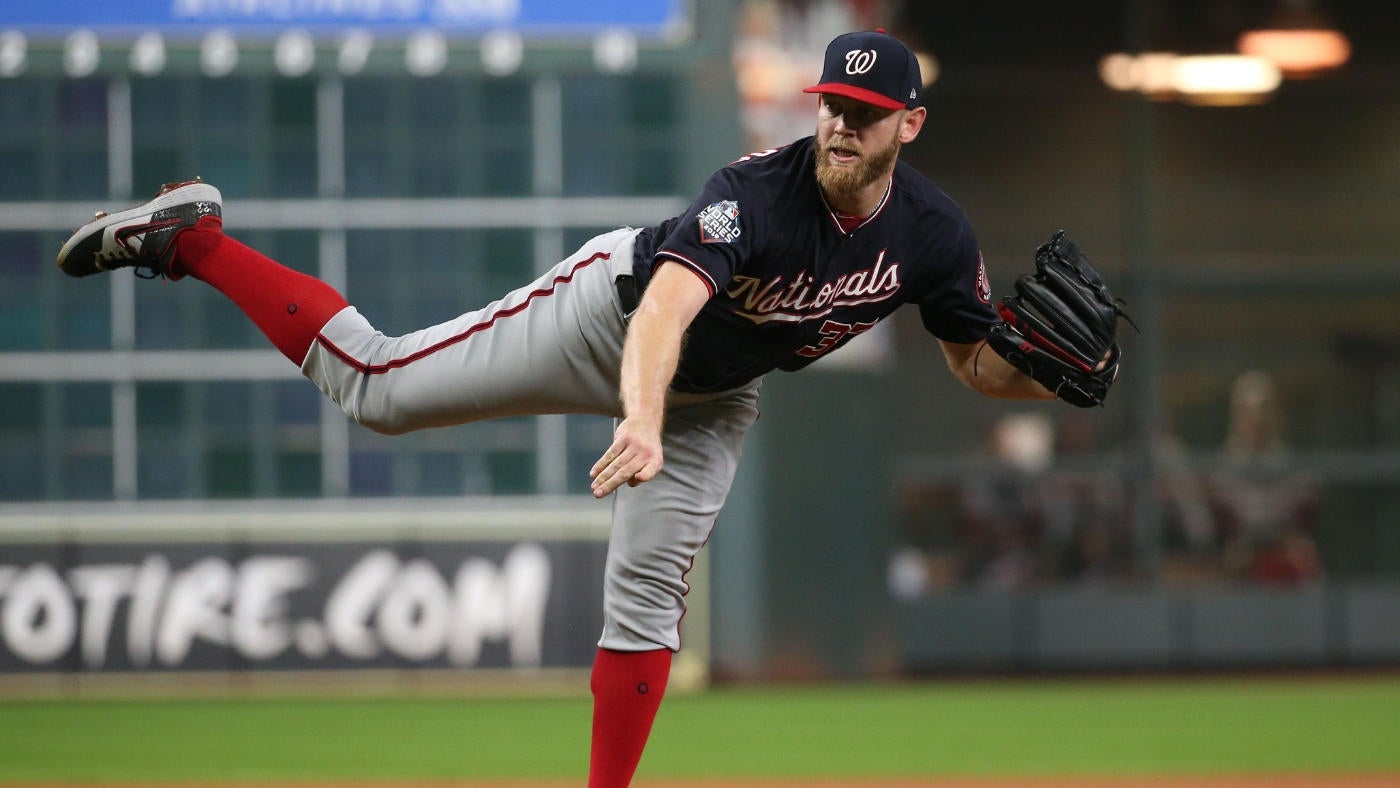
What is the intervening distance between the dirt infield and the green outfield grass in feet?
0.54

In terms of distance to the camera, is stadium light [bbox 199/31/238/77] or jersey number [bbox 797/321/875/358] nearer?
jersey number [bbox 797/321/875/358]

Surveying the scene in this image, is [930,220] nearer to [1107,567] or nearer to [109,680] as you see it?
[109,680]

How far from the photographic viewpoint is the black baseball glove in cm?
381

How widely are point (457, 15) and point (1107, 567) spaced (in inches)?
242

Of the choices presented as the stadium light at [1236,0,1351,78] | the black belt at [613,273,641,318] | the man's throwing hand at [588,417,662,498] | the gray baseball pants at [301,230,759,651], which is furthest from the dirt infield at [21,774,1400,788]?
the stadium light at [1236,0,1351,78]

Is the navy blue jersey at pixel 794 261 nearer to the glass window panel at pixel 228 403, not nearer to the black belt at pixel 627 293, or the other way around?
the black belt at pixel 627 293

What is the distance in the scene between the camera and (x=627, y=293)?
3834 mm

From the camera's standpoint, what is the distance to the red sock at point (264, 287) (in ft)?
13.0

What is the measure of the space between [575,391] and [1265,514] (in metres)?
9.59

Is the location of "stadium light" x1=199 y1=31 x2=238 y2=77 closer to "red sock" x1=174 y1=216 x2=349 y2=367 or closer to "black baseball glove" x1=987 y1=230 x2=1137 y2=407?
"red sock" x1=174 y1=216 x2=349 y2=367

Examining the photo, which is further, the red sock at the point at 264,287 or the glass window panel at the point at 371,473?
the glass window panel at the point at 371,473

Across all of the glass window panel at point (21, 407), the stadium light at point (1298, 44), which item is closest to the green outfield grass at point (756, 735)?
the glass window panel at point (21, 407)

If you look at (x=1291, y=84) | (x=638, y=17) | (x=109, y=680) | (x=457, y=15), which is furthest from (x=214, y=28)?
(x=1291, y=84)

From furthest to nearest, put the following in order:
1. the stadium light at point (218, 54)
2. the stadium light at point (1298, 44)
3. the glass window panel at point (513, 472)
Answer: the stadium light at point (1298, 44)
the glass window panel at point (513, 472)
the stadium light at point (218, 54)
